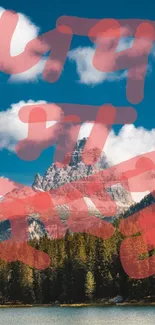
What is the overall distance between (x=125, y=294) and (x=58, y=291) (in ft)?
56.6

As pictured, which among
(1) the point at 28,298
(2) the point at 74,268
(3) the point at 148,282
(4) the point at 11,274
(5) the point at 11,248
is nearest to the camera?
(3) the point at 148,282

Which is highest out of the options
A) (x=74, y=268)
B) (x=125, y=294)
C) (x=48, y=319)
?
(x=74, y=268)

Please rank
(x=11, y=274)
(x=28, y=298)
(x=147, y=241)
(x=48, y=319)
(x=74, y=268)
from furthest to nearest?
1. (x=11, y=274)
2. (x=28, y=298)
3. (x=74, y=268)
4. (x=147, y=241)
5. (x=48, y=319)

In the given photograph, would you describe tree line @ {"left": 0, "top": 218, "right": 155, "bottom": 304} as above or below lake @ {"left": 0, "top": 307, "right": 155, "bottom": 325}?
above

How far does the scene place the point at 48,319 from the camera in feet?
212

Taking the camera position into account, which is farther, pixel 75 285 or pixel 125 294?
pixel 75 285

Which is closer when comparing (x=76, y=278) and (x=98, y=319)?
(x=98, y=319)

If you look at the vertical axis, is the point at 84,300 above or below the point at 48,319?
above

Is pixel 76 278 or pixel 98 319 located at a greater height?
pixel 76 278

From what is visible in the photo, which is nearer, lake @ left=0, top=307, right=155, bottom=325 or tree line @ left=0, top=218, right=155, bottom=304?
lake @ left=0, top=307, right=155, bottom=325

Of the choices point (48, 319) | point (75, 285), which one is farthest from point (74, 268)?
point (48, 319)

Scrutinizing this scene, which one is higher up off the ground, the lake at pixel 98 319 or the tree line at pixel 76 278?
the tree line at pixel 76 278

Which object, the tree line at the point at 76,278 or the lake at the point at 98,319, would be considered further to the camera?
the tree line at the point at 76,278

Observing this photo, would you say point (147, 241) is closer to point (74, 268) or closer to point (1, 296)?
point (74, 268)
